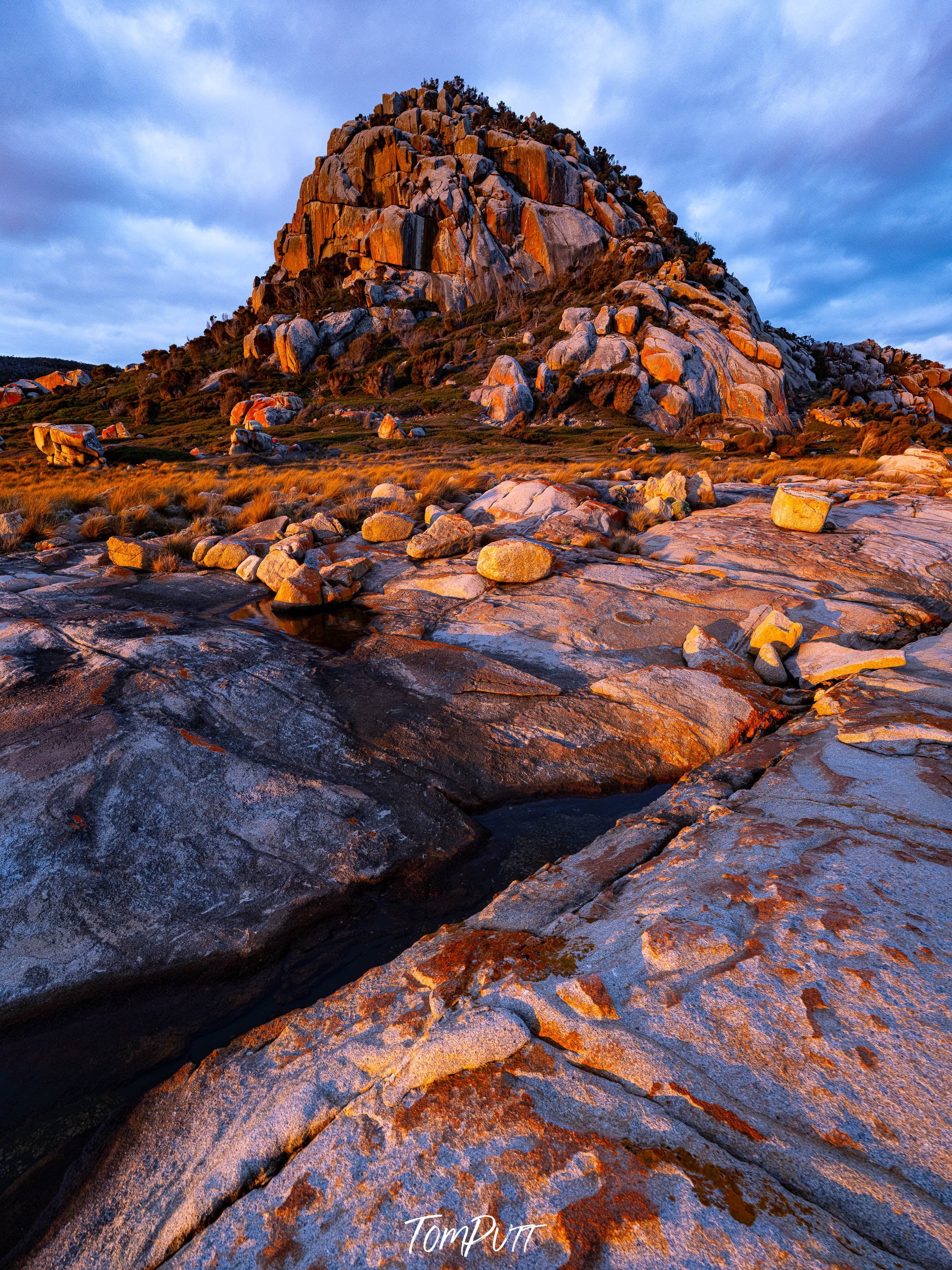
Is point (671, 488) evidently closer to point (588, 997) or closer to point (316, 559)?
point (316, 559)

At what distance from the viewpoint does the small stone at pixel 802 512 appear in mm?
9000

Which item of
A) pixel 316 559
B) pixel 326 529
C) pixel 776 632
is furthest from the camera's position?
pixel 326 529

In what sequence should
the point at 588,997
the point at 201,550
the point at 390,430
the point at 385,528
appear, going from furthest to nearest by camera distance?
the point at 390,430
the point at 385,528
the point at 201,550
the point at 588,997

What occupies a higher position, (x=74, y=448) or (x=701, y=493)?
(x=74, y=448)

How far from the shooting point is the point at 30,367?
246 feet

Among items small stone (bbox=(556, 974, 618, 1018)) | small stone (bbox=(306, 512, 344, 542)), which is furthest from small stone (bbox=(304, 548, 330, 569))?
small stone (bbox=(556, 974, 618, 1018))

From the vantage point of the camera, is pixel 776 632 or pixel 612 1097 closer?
pixel 612 1097

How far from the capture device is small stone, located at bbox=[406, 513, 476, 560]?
8.89 meters

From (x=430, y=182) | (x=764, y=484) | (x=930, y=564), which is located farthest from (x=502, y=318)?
(x=930, y=564)

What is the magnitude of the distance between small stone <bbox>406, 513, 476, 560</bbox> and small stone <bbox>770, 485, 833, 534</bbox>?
5139mm

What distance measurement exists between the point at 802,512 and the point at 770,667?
15.3 ft

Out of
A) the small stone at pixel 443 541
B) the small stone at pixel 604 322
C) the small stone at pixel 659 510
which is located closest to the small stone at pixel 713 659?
the small stone at pixel 443 541

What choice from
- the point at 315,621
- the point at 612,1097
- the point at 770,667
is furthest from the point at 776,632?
the point at 315,621

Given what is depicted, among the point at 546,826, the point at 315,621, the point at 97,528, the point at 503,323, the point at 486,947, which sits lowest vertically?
the point at 546,826
